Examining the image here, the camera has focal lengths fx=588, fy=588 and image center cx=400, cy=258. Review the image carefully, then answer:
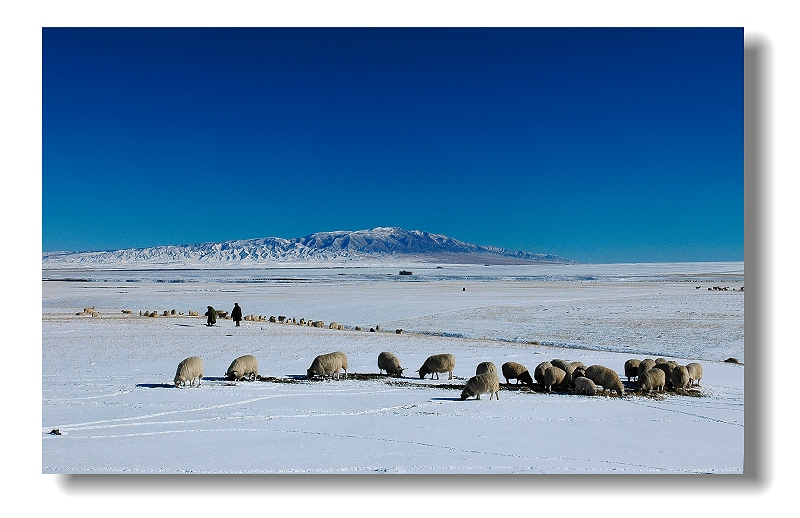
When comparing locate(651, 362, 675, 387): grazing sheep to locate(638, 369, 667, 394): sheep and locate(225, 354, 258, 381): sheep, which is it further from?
→ locate(225, 354, 258, 381): sheep

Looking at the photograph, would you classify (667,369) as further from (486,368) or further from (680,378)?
(486,368)

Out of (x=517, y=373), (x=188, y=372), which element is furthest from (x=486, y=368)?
(x=188, y=372)

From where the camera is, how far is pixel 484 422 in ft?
28.1

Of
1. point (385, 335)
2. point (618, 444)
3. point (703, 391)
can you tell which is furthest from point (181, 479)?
point (385, 335)

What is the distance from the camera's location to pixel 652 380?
446 inches

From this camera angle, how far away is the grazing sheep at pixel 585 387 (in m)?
11.0

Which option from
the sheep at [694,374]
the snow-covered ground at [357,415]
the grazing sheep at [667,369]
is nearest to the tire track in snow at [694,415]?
the snow-covered ground at [357,415]

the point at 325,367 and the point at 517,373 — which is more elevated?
the point at 325,367

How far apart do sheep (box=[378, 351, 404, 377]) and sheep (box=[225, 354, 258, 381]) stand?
2.87m

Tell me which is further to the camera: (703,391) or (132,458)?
(703,391)

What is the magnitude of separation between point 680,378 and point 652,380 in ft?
2.08

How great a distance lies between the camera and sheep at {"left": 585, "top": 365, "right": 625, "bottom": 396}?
11.2 m
